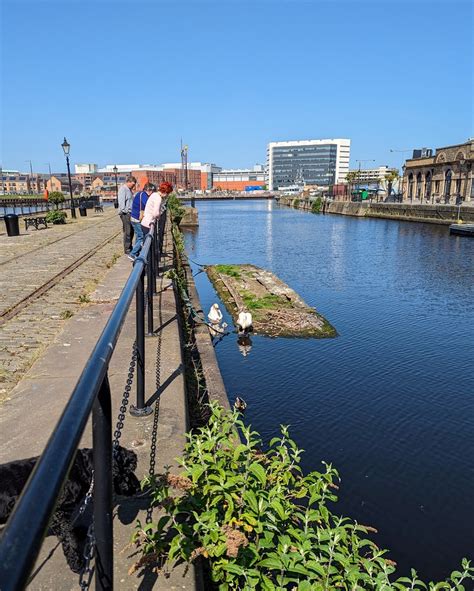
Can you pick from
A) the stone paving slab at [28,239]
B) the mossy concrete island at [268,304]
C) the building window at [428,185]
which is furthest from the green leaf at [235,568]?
the building window at [428,185]

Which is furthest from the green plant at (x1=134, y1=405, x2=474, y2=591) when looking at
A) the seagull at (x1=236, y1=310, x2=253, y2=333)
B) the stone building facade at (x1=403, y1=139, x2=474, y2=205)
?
the stone building facade at (x1=403, y1=139, x2=474, y2=205)

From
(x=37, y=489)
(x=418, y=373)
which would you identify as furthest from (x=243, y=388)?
(x=37, y=489)

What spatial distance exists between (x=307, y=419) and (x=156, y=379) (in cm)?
443

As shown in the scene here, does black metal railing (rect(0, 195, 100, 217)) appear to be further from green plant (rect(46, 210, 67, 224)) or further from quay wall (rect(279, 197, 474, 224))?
quay wall (rect(279, 197, 474, 224))

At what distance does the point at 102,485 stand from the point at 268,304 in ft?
A: 45.2

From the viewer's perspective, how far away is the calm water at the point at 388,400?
6.15m

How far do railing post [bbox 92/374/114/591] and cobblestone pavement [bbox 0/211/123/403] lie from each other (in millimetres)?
3260

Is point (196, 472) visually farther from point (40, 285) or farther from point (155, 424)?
point (40, 285)

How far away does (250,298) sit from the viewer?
16141 mm

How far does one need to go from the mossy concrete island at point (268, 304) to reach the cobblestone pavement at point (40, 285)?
4.48m

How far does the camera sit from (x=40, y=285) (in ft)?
31.7

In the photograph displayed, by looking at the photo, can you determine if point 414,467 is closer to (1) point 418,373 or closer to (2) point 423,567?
(2) point 423,567

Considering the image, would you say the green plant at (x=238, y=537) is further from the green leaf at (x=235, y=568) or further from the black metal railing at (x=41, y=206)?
the black metal railing at (x=41, y=206)

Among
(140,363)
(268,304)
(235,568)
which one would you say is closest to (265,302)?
(268,304)
